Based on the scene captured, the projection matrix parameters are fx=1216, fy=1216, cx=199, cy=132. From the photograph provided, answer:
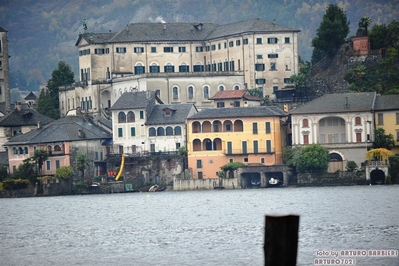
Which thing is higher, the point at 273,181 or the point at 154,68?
the point at 154,68

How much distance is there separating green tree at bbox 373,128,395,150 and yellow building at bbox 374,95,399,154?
2.63ft

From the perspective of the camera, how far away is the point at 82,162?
123312 millimetres

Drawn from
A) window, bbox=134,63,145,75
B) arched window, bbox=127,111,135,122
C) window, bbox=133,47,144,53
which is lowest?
arched window, bbox=127,111,135,122

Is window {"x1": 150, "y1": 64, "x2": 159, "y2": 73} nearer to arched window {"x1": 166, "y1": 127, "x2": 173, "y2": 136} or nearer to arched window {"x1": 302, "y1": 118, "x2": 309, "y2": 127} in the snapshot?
arched window {"x1": 166, "y1": 127, "x2": 173, "y2": 136}

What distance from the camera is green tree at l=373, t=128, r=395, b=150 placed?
11550cm

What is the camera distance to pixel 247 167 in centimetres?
11656

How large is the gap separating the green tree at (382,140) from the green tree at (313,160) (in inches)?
211

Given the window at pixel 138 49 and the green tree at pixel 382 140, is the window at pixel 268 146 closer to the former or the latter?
the green tree at pixel 382 140

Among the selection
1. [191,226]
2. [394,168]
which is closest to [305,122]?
[394,168]

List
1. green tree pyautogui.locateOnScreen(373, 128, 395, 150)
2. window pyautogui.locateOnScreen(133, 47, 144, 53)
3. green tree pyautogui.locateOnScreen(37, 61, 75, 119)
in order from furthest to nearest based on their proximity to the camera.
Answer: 1. green tree pyautogui.locateOnScreen(37, 61, 75, 119)
2. window pyautogui.locateOnScreen(133, 47, 144, 53)
3. green tree pyautogui.locateOnScreen(373, 128, 395, 150)

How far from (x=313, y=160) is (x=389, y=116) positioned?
9646 mm

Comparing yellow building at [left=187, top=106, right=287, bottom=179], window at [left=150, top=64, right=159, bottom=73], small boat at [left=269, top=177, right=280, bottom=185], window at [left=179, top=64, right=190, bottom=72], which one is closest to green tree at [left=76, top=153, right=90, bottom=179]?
yellow building at [left=187, top=106, right=287, bottom=179]

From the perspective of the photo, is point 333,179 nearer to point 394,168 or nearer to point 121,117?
point 394,168

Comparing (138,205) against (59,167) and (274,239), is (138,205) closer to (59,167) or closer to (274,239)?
(59,167)
